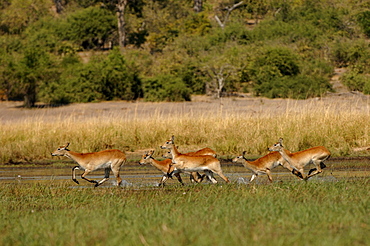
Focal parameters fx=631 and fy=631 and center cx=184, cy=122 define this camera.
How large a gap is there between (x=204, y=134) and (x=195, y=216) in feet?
39.9

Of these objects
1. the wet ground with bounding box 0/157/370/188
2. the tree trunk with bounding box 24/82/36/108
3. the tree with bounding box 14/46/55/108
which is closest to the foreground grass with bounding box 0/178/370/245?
the wet ground with bounding box 0/157/370/188

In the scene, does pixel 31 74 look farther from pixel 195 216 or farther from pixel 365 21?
pixel 195 216

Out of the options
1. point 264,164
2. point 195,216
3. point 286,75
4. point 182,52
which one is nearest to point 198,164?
point 264,164

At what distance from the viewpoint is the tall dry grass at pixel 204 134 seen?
18.6m

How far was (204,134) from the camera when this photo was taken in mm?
20016

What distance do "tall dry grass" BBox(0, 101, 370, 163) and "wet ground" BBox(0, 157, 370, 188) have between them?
1768mm

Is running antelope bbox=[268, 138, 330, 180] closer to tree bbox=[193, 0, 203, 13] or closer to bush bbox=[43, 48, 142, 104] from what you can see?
bush bbox=[43, 48, 142, 104]

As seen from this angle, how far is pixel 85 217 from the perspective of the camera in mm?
8062

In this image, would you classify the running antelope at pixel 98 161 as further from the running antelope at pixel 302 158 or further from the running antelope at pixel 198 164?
the running antelope at pixel 302 158

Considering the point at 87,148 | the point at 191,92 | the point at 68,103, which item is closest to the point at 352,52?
the point at 191,92

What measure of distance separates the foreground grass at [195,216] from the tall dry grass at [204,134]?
7.50 meters

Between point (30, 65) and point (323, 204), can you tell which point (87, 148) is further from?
point (30, 65)

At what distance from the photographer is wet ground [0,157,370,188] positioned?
1320cm

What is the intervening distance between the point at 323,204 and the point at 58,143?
12.4 m
